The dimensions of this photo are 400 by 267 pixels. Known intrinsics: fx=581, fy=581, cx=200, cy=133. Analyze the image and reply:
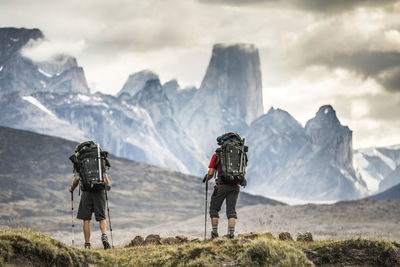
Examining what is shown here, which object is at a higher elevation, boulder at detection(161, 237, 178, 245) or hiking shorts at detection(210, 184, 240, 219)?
hiking shorts at detection(210, 184, 240, 219)

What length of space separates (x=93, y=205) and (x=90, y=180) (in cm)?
78

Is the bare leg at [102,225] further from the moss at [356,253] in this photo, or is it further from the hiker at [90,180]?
the moss at [356,253]

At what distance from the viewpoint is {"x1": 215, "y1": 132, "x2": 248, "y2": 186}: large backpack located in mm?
14539

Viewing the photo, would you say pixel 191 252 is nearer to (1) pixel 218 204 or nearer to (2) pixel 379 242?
(1) pixel 218 204

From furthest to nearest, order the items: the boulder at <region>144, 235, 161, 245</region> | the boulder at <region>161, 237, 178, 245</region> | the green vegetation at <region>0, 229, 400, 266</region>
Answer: the boulder at <region>144, 235, 161, 245</region> < the boulder at <region>161, 237, 178, 245</region> < the green vegetation at <region>0, 229, 400, 266</region>

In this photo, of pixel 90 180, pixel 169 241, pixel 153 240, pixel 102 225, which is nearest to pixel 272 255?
pixel 102 225

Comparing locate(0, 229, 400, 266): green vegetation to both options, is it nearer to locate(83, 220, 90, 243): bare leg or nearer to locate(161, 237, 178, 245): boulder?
locate(83, 220, 90, 243): bare leg

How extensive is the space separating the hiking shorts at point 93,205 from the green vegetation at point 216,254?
1.12 meters

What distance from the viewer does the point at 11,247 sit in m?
10.9

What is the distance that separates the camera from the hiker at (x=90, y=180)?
14422 millimetres

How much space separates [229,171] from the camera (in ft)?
47.6

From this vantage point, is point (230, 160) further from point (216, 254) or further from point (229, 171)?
point (216, 254)

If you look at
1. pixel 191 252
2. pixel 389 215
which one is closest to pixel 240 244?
pixel 191 252

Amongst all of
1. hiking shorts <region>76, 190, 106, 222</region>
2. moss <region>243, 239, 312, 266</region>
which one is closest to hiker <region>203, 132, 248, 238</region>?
moss <region>243, 239, 312, 266</region>
